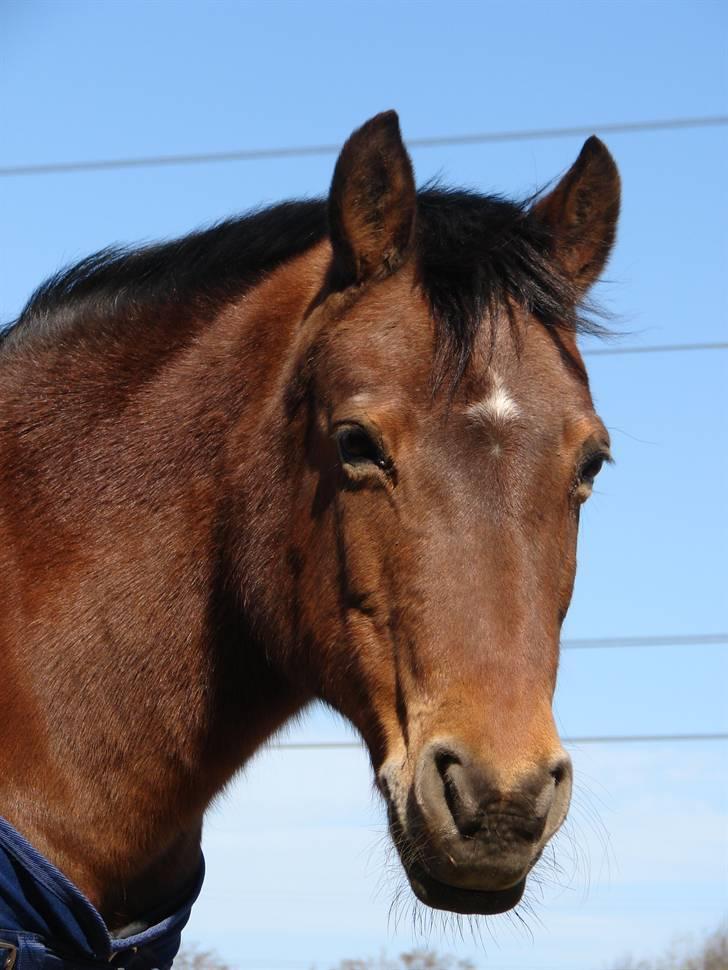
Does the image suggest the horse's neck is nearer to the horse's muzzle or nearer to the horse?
the horse

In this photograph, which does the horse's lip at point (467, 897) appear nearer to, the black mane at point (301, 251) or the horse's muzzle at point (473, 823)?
the horse's muzzle at point (473, 823)

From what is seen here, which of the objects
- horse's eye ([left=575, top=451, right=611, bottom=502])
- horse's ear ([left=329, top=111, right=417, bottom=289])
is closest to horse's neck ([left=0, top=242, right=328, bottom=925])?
horse's ear ([left=329, top=111, right=417, bottom=289])

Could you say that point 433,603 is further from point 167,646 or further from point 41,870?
point 41,870

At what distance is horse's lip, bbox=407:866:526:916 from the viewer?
237 centimetres

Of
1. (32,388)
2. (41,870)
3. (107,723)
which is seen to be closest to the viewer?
(41,870)

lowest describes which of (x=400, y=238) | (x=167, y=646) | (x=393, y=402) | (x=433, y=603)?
(x=167, y=646)

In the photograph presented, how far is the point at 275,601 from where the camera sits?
2787 millimetres

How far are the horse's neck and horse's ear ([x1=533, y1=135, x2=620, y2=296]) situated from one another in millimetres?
711

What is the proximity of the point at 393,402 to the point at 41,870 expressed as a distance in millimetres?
1119

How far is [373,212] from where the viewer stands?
2.92 meters

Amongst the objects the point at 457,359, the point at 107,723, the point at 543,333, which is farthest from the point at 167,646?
the point at 543,333

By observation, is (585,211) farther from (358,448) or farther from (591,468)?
(358,448)

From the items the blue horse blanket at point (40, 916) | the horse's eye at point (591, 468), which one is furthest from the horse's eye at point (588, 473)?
the blue horse blanket at point (40, 916)

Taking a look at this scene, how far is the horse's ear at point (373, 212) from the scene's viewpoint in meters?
2.88
